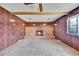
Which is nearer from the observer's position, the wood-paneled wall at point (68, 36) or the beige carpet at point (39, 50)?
the beige carpet at point (39, 50)

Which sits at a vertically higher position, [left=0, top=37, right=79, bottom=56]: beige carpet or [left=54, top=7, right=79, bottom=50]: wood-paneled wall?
[left=54, top=7, right=79, bottom=50]: wood-paneled wall

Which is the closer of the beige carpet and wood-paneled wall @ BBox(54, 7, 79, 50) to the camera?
the beige carpet

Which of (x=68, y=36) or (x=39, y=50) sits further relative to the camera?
(x=68, y=36)

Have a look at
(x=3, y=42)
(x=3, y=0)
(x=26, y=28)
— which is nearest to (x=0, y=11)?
(x=3, y=42)

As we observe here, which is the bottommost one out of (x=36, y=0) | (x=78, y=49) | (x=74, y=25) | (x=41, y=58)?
(x=78, y=49)

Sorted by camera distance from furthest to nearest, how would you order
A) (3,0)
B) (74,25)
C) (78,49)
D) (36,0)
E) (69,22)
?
(69,22)
(74,25)
(78,49)
(36,0)
(3,0)

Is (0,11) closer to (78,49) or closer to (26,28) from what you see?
(78,49)

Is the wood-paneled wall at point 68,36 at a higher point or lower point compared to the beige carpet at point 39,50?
higher

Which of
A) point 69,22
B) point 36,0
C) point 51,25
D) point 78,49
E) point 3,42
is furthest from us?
point 51,25

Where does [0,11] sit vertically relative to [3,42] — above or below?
above

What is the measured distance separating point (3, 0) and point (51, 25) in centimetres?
1330

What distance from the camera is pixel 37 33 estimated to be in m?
15.9

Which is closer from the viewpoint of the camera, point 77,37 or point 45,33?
point 77,37

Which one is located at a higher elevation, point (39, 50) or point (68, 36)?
point (68, 36)
